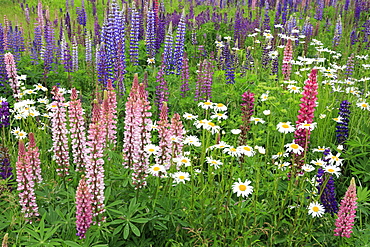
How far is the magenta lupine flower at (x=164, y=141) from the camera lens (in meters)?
2.47

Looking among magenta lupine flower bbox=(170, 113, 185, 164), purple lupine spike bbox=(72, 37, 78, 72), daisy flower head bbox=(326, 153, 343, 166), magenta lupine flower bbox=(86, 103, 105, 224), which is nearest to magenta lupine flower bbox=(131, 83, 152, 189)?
magenta lupine flower bbox=(170, 113, 185, 164)

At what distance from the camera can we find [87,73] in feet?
18.6

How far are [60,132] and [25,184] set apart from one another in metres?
0.53

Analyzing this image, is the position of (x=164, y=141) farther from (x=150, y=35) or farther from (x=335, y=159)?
(x=150, y=35)

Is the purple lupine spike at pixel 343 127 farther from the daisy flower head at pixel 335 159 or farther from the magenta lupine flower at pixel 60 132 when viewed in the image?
the magenta lupine flower at pixel 60 132

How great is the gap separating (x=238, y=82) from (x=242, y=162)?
2.22 m

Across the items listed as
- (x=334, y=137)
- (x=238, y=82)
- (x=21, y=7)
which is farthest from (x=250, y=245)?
(x=21, y=7)

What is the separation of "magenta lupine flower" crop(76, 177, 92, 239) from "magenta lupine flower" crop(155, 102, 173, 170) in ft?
2.00

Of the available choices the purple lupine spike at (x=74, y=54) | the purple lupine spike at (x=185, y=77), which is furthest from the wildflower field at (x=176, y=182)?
the purple lupine spike at (x=74, y=54)

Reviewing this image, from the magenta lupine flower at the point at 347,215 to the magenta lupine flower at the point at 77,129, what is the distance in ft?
6.36

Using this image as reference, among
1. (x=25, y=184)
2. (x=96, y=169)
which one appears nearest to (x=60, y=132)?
(x=25, y=184)

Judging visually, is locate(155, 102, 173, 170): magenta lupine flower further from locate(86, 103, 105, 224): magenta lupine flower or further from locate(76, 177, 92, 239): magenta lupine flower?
locate(76, 177, 92, 239): magenta lupine flower

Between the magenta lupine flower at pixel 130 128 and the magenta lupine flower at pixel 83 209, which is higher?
the magenta lupine flower at pixel 130 128

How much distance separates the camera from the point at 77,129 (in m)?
2.62
